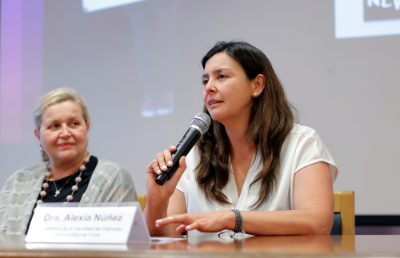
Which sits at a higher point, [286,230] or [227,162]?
[227,162]

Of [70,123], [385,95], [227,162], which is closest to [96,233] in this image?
[227,162]

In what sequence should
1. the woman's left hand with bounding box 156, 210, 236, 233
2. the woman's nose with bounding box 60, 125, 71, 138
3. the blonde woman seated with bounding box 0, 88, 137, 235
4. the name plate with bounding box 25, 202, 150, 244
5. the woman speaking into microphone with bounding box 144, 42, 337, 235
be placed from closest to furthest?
the name plate with bounding box 25, 202, 150, 244 < the woman's left hand with bounding box 156, 210, 236, 233 < the woman speaking into microphone with bounding box 144, 42, 337, 235 < the blonde woman seated with bounding box 0, 88, 137, 235 < the woman's nose with bounding box 60, 125, 71, 138

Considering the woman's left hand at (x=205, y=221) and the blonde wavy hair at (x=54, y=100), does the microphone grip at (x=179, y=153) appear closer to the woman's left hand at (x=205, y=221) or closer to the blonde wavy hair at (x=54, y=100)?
the woman's left hand at (x=205, y=221)

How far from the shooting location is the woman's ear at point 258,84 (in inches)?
63.1

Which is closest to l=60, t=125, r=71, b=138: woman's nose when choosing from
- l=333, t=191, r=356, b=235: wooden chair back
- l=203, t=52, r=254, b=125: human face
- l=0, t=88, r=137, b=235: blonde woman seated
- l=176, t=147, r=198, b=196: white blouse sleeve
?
l=0, t=88, r=137, b=235: blonde woman seated

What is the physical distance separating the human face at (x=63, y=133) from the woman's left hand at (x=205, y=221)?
1217 millimetres

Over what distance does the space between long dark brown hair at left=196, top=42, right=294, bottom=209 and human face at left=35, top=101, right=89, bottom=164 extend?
755 mm

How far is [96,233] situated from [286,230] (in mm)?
570

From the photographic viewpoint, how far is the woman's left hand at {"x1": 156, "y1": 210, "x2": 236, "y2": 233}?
3.25 ft

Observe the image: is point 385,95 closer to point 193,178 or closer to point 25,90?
point 193,178

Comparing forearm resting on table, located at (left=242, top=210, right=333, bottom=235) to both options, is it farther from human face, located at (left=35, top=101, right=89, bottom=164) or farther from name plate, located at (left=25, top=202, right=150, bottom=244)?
human face, located at (left=35, top=101, right=89, bottom=164)

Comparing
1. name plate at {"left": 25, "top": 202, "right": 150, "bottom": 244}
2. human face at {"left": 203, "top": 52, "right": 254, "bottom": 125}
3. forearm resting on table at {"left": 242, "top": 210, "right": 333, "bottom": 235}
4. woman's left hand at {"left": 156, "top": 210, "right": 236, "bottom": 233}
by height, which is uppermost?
human face at {"left": 203, "top": 52, "right": 254, "bottom": 125}

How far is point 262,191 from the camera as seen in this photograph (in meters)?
1.42

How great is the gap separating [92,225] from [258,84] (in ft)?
3.26
